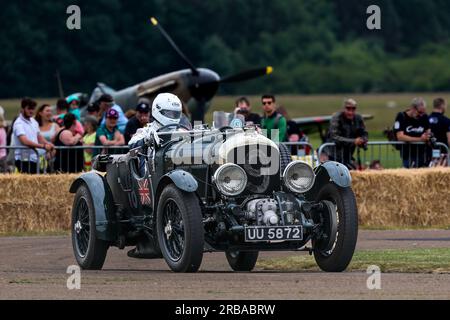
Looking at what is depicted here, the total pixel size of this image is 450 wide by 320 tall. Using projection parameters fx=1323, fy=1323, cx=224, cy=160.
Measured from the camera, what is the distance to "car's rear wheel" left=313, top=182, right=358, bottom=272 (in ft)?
38.1

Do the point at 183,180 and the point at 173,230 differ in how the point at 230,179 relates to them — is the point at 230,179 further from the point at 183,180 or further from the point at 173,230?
the point at 173,230

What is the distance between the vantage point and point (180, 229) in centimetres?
1160

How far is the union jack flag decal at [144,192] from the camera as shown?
41.2 feet

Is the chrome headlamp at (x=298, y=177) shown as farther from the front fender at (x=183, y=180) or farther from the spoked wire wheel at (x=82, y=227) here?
the spoked wire wheel at (x=82, y=227)

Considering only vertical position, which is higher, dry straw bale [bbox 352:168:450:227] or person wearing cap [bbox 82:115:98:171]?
person wearing cap [bbox 82:115:98:171]

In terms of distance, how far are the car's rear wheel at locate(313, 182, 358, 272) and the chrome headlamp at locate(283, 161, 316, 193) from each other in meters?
0.23

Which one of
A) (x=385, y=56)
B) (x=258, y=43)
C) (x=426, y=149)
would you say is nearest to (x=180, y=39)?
(x=258, y=43)

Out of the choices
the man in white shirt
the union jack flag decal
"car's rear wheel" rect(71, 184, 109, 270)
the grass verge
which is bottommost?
the grass verge

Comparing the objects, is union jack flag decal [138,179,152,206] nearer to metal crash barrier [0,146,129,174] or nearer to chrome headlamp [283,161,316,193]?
chrome headlamp [283,161,316,193]

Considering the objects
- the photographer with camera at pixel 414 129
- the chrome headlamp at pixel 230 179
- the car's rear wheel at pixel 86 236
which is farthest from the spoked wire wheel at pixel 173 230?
the photographer with camera at pixel 414 129

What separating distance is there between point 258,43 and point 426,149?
66.7m

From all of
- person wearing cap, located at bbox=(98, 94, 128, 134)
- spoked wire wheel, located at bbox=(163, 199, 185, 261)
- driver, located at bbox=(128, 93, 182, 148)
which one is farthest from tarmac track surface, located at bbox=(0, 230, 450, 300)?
person wearing cap, located at bbox=(98, 94, 128, 134)
